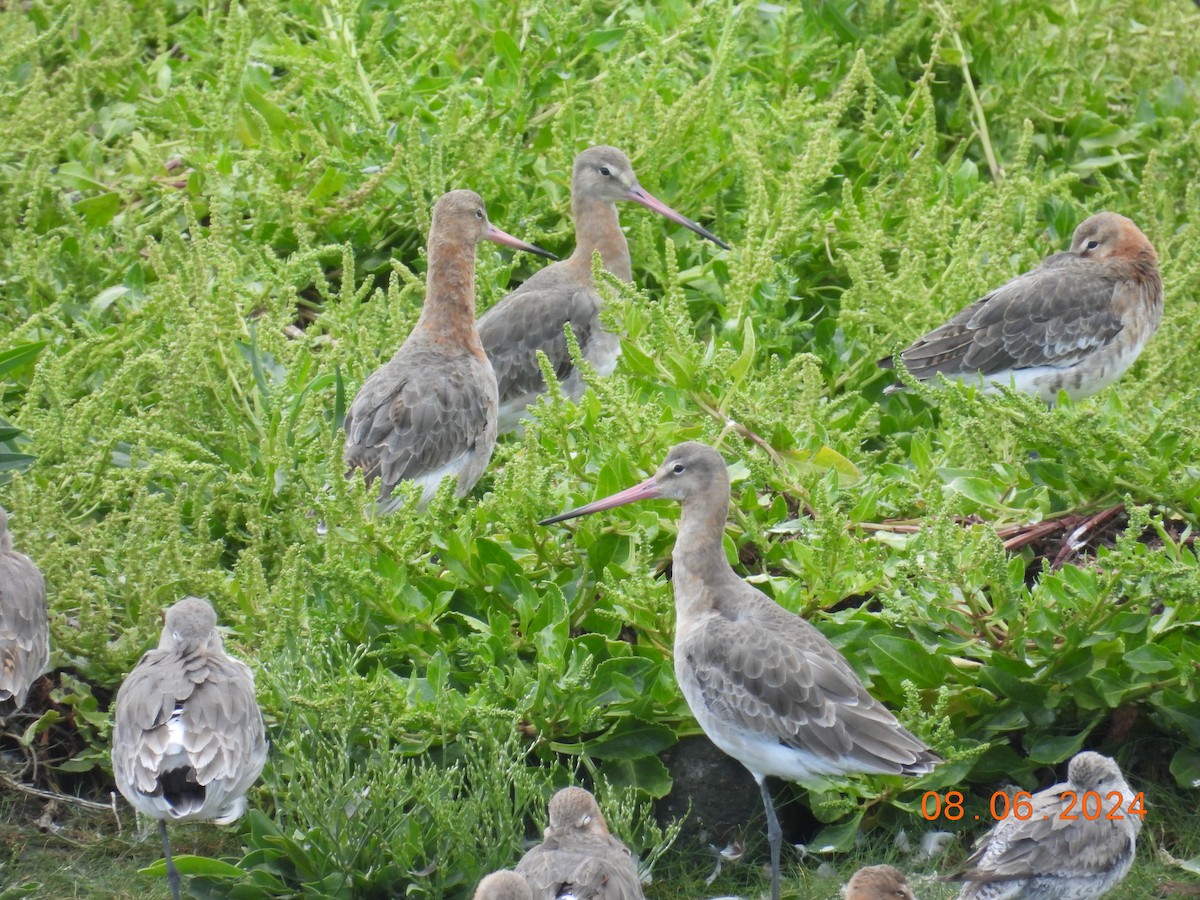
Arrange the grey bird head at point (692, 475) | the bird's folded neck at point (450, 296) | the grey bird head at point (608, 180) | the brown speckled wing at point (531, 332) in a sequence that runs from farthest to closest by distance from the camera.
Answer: the grey bird head at point (608, 180) → the brown speckled wing at point (531, 332) → the bird's folded neck at point (450, 296) → the grey bird head at point (692, 475)

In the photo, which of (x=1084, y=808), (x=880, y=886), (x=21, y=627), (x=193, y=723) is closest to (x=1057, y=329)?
(x=1084, y=808)

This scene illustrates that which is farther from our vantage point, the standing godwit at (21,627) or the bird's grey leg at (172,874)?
the standing godwit at (21,627)

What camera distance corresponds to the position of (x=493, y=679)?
6.02 meters

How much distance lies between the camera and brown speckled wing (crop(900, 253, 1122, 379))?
8.50 m

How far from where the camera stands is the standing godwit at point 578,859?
5020mm

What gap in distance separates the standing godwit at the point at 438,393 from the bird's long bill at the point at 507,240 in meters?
0.04

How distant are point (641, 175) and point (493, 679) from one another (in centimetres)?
442

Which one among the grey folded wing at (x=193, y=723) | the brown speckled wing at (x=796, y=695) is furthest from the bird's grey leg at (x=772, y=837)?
the grey folded wing at (x=193, y=723)

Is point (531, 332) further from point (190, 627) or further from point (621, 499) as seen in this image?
point (190, 627)

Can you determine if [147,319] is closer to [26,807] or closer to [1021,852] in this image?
[26,807]

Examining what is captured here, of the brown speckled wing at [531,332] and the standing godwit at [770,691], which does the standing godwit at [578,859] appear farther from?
the brown speckled wing at [531,332]

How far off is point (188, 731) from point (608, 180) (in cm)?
459

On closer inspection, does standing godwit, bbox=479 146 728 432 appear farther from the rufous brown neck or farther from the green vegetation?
the rufous brown neck

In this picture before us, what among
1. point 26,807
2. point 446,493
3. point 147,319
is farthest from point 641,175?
point 26,807
